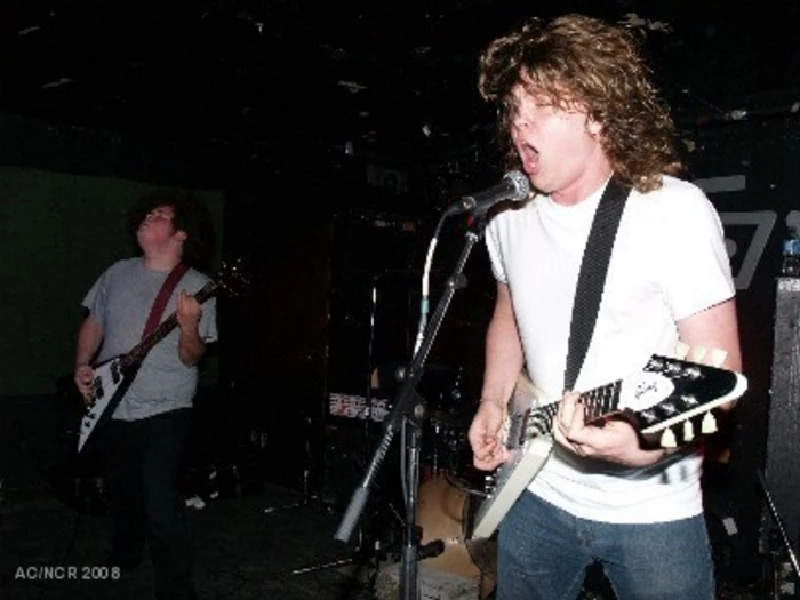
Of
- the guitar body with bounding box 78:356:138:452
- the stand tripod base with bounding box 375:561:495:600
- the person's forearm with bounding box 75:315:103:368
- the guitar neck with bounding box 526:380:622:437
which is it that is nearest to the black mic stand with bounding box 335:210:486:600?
the guitar neck with bounding box 526:380:622:437

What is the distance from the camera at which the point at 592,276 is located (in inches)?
82.7

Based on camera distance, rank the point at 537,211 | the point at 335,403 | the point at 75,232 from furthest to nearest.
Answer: the point at 75,232, the point at 335,403, the point at 537,211

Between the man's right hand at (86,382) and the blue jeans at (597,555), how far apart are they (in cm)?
311

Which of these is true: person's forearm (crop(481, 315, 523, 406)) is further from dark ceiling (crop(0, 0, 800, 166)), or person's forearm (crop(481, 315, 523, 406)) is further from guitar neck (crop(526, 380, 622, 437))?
dark ceiling (crop(0, 0, 800, 166))

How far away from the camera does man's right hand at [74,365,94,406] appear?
15.0 feet

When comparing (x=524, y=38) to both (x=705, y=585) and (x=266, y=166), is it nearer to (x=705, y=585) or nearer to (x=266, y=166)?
(x=705, y=585)

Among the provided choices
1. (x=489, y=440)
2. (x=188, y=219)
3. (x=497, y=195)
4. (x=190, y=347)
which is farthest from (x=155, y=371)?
(x=497, y=195)

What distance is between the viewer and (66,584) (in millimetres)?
4754

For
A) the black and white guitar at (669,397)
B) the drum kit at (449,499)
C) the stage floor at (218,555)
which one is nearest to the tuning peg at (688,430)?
the black and white guitar at (669,397)

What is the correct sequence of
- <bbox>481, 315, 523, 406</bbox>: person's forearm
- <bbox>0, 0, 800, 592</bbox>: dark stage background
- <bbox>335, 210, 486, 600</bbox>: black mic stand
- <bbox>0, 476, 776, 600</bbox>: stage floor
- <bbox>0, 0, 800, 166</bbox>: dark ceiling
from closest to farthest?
<bbox>335, 210, 486, 600</bbox>: black mic stand → <bbox>481, 315, 523, 406</bbox>: person's forearm → <bbox>0, 0, 800, 166</bbox>: dark ceiling → <bbox>0, 476, 776, 600</bbox>: stage floor → <bbox>0, 0, 800, 592</bbox>: dark stage background

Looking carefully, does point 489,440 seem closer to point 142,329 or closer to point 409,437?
point 409,437

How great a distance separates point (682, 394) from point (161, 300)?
3.49 m

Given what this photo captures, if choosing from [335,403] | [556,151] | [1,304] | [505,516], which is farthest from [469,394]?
[1,304]

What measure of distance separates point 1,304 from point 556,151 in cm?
635
